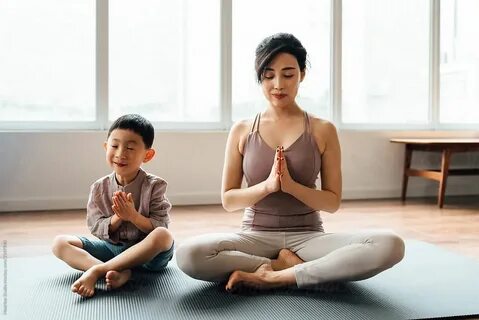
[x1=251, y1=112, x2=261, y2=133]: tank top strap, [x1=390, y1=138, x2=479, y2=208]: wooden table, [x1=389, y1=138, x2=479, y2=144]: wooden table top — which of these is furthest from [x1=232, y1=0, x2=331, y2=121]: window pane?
[x1=251, y1=112, x2=261, y2=133]: tank top strap

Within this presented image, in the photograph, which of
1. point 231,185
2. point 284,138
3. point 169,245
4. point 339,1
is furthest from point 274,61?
point 339,1

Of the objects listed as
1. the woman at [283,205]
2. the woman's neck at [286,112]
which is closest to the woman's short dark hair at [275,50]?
the woman at [283,205]

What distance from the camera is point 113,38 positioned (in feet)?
13.0

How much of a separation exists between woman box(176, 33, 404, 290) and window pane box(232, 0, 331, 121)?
2.35m

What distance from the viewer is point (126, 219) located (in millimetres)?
1763

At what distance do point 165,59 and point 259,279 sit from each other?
271 cm

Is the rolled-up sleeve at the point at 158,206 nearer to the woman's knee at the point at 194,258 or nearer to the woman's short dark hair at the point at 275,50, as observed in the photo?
the woman's knee at the point at 194,258

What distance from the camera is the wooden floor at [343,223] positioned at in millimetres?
2661

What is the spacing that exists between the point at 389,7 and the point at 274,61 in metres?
3.13

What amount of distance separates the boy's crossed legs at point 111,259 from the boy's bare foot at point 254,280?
0.28m

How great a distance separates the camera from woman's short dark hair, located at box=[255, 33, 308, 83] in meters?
1.79

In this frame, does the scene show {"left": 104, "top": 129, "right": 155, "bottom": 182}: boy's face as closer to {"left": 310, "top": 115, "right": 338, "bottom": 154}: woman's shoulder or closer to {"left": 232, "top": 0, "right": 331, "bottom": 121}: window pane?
{"left": 310, "top": 115, "right": 338, "bottom": 154}: woman's shoulder

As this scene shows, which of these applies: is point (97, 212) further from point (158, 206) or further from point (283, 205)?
point (283, 205)

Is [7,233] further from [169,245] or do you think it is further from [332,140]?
[332,140]
